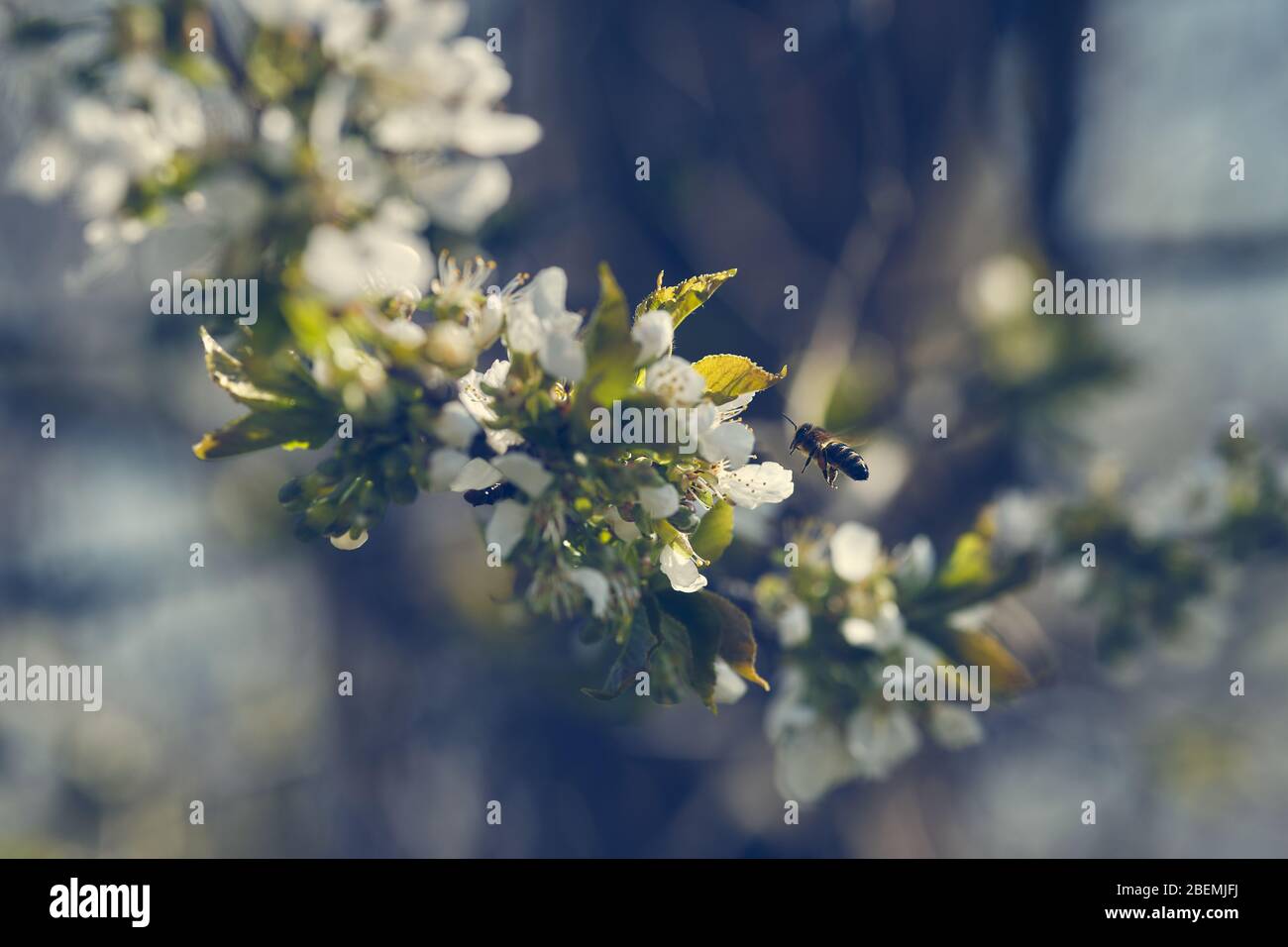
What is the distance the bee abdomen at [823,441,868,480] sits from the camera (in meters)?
1.74

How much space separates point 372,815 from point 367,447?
2802 mm

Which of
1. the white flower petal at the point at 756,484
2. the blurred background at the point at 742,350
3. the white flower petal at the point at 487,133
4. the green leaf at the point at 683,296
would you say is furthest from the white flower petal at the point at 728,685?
the blurred background at the point at 742,350

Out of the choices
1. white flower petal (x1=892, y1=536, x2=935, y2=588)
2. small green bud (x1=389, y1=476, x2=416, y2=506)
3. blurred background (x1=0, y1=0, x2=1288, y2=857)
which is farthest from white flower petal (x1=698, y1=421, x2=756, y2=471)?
blurred background (x1=0, y1=0, x2=1288, y2=857)

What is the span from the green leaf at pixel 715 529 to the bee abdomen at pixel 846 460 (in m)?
Result: 0.51

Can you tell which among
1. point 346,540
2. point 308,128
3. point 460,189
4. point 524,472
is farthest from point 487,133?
point 346,540

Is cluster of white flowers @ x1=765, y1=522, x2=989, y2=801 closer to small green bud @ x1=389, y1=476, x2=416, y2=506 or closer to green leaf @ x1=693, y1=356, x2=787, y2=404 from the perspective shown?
green leaf @ x1=693, y1=356, x2=787, y2=404

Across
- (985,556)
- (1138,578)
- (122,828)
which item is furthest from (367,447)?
(122,828)

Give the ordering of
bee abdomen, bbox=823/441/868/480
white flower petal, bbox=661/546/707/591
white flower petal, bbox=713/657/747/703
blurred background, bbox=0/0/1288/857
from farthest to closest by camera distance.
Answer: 1. blurred background, bbox=0/0/1288/857
2. bee abdomen, bbox=823/441/868/480
3. white flower petal, bbox=713/657/747/703
4. white flower petal, bbox=661/546/707/591

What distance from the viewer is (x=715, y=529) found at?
1298mm

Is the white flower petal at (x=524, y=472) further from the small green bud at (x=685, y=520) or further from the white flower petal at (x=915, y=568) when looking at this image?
the white flower petal at (x=915, y=568)

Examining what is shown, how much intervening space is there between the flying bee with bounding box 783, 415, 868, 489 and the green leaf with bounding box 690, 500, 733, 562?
1.53 feet

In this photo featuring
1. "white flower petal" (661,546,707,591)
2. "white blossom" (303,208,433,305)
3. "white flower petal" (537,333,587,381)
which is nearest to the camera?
"white blossom" (303,208,433,305)

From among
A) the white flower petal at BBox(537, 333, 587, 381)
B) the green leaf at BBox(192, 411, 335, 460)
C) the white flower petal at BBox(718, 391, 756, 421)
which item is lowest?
the green leaf at BBox(192, 411, 335, 460)

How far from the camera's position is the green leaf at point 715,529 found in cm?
130
